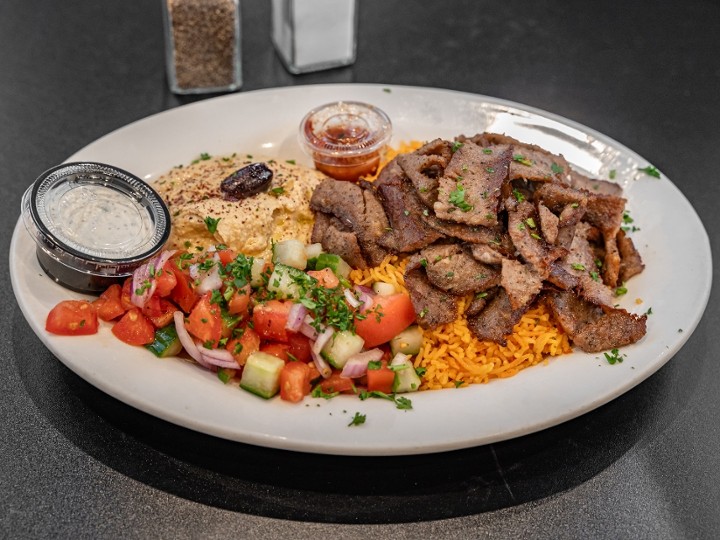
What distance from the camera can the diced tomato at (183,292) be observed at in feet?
14.1

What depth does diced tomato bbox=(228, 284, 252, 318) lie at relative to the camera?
421 cm

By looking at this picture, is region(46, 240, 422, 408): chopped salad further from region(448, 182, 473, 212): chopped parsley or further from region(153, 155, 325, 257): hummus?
region(448, 182, 473, 212): chopped parsley

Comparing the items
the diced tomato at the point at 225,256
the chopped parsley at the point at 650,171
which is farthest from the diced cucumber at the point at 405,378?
the chopped parsley at the point at 650,171

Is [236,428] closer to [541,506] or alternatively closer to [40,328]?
[40,328]

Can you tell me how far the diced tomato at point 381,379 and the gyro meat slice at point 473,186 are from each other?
38.4 inches

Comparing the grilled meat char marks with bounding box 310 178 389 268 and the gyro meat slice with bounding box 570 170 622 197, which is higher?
the gyro meat slice with bounding box 570 170 622 197

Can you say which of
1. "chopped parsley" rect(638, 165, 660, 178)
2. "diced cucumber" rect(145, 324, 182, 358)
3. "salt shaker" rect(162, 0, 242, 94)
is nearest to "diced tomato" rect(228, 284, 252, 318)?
"diced cucumber" rect(145, 324, 182, 358)

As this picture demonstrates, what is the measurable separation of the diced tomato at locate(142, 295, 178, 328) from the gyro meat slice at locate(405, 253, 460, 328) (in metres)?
1.32

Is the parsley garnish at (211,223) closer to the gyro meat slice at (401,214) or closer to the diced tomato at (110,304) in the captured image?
the diced tomato at (110,304)

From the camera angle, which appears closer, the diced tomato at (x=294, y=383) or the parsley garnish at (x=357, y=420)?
the parsley garnish at (x=357, y=420)

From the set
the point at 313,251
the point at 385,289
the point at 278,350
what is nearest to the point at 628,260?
the point at 385,289

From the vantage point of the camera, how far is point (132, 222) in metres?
4.61

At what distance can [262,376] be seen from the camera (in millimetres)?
3977

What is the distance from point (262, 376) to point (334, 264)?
3.19 feet
